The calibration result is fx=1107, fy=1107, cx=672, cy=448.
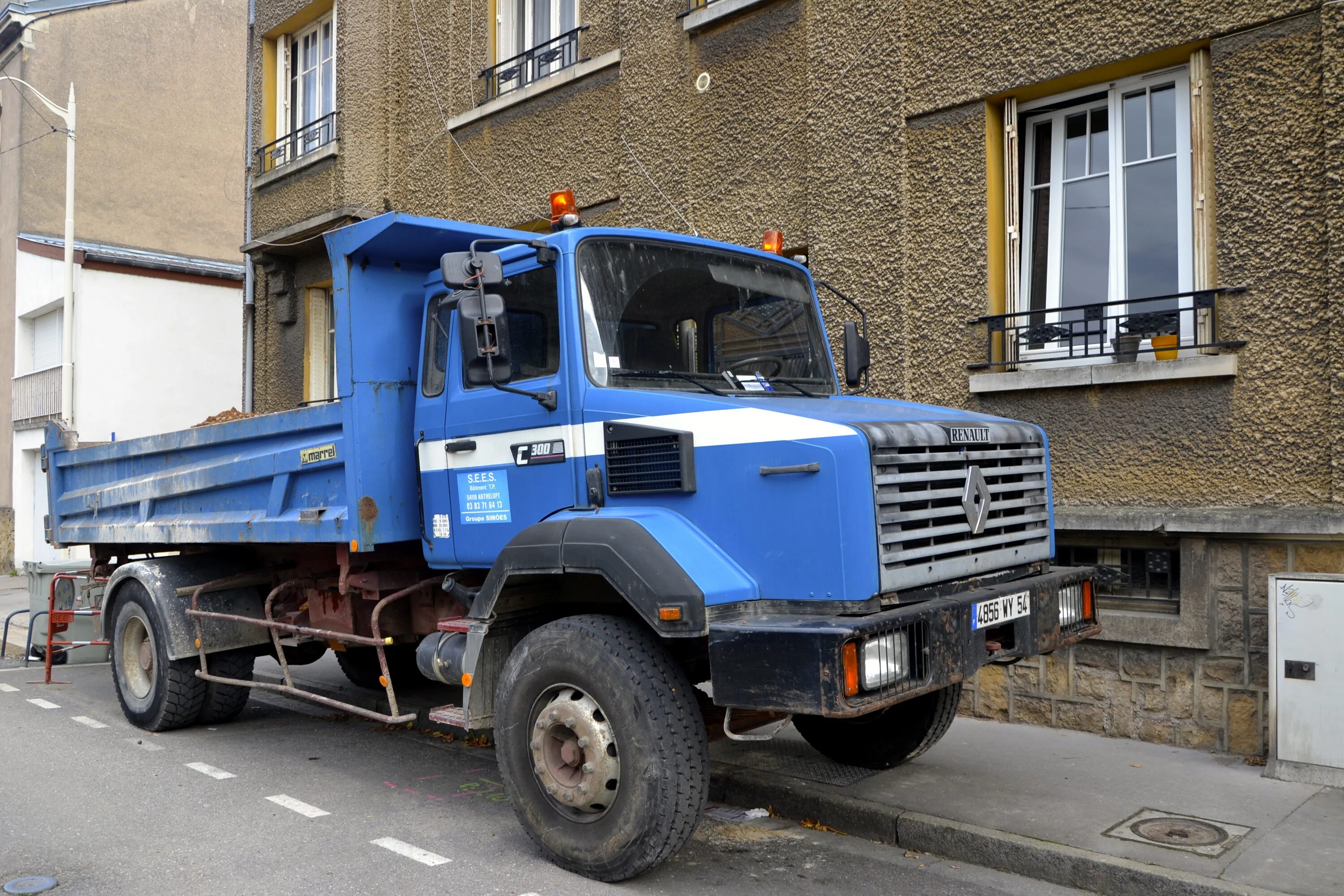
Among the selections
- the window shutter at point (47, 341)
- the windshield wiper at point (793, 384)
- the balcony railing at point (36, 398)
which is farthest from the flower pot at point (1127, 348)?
the window shutter at point (47, 341)

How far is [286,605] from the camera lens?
7.18 metres

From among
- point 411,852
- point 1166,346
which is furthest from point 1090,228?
point 411,852

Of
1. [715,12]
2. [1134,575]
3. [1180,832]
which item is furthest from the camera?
[715,12]

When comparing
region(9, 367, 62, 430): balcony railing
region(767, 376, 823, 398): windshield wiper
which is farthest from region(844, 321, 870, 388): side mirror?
region(9, 367, 62, 430): balcony railing

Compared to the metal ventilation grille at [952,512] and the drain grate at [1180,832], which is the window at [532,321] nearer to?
the metal ventilation grille at [952,512]

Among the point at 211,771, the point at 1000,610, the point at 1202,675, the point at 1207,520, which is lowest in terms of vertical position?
the point at 211,771

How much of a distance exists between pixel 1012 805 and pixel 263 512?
14.5 feet

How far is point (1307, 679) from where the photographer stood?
5.72 meters

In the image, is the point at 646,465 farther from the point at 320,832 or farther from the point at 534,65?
the point at 534,65

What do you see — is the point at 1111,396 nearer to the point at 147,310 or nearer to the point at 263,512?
the point at 263,512

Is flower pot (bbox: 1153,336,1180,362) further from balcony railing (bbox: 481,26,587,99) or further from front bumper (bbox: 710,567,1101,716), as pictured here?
balcony railing (bbox: 481,26,587,99)

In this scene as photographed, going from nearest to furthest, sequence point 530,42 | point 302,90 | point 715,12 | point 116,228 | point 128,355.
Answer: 1. point 715,12
2. point 530,42
3. point 302,90
4. point 128,355
5. point 116,228

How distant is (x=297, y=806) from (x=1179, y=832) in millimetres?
4257

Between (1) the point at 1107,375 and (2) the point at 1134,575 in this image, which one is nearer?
(1) the point at 1107,375
